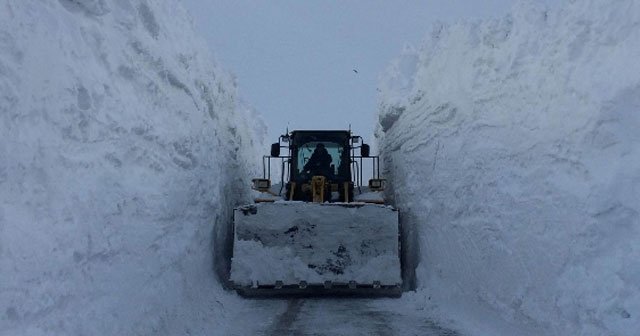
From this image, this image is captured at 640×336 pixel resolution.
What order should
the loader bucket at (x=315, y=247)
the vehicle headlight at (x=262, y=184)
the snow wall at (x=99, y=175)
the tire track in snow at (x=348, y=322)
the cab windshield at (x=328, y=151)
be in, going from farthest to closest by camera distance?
the cab windshield at (x=328, y=151), the vehicle headlight at (x=262, y=184), the loader bucket at (x=315, y=247), the tire track in snow at (x=348, y=322), the snow wall at (x=99, y=175)

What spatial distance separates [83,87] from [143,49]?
1953 millimetres

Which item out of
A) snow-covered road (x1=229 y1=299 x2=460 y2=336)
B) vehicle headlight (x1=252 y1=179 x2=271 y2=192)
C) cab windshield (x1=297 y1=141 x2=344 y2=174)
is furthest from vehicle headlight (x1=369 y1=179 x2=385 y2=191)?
snow-covered road (x1=229 y1=299 x2=460 y2=336)

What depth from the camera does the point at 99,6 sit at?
483 centimetres

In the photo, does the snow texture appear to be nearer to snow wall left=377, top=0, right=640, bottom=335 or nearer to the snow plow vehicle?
the snow plow vehicle

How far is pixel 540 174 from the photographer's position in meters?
5.33

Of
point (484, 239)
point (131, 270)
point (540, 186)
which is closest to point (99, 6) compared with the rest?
point (131, 270)

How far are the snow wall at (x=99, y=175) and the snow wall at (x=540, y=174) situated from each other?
3.21 metres

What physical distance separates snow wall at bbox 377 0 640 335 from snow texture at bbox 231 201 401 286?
0.84 meters

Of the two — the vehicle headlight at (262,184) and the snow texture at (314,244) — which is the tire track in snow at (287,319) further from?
the vehicle headlight at (262,184)

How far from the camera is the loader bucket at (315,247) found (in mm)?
8297

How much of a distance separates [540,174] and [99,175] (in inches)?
156

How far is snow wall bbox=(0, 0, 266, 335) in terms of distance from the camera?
3.22 meters

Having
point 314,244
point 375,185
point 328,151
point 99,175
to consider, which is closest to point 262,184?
point 328,151

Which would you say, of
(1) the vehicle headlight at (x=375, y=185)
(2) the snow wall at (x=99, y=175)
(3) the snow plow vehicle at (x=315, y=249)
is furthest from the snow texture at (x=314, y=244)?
(1) the vehicle headlight at (x=375, y=185)
